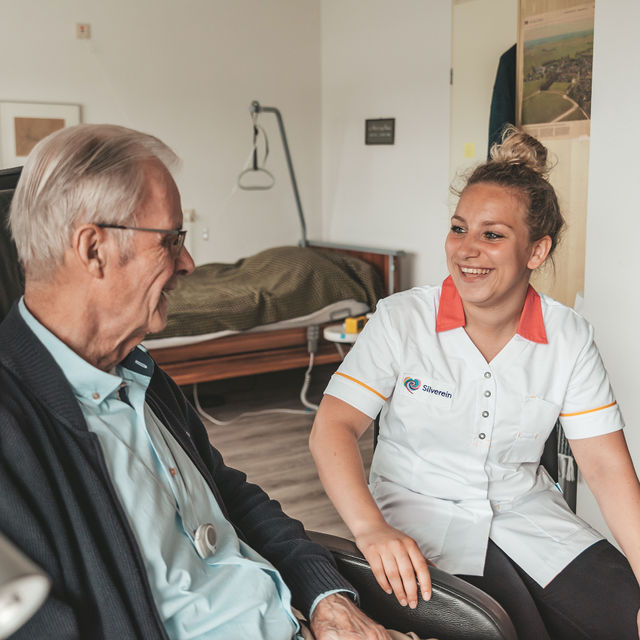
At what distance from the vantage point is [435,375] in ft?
5.05

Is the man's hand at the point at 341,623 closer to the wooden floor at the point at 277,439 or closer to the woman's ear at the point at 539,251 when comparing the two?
the woman's ear at the point at 539,251

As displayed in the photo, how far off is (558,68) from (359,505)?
2.52 meters

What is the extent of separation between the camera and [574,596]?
1415mm

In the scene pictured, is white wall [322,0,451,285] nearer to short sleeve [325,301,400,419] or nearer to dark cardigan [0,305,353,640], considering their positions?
short sleeve [325,301,400,419]

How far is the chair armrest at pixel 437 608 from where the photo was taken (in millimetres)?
1173

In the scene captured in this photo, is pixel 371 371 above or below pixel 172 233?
below

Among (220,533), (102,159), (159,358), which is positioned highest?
(102,159)

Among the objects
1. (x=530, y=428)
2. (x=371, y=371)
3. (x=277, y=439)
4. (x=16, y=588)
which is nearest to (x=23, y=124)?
(x=277, y=439)

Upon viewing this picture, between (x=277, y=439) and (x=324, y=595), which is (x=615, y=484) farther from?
(x=277, y=439)

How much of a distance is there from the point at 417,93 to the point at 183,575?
394 centimetres

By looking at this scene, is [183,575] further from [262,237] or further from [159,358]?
[262,237]

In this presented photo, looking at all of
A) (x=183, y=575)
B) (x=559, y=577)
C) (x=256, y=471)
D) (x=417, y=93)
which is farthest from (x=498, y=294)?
(x=417, y=93)

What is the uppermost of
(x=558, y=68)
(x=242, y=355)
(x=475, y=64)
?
(x=475, y=64)

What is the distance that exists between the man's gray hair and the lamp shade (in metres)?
0.66
